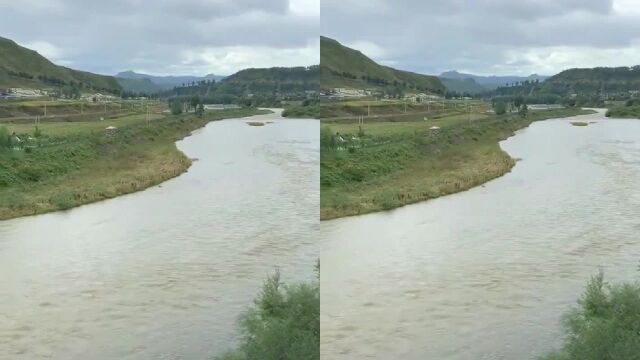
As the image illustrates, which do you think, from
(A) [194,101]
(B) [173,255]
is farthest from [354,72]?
(B) [173,255]

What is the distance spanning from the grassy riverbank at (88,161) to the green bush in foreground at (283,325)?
1.37m

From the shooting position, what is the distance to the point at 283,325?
9.40 ft

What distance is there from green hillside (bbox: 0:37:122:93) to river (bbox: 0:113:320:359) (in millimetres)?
762

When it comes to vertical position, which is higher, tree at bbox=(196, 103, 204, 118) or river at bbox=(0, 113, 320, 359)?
tree at bbox=(196, 103, 204, 118)

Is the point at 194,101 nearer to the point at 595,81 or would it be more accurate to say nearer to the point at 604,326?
the point at 604,326

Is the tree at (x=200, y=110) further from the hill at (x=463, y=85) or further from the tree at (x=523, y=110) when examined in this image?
the tree at (x=523, y=110)

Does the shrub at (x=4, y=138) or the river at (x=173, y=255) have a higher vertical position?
the shrub at (x=4, y=138)

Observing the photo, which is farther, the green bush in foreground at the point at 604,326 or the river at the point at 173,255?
the river at the point at 173,255

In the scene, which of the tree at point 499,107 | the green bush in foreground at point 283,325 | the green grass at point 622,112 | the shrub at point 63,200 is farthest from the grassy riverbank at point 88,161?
the green grass at point 622,112

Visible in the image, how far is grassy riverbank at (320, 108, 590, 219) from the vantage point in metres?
3.49

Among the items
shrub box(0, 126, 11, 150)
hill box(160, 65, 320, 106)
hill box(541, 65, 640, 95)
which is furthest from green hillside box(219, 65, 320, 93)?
hill box(541, 65, 640, 95)

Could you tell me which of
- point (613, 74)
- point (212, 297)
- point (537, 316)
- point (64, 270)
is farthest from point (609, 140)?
point (64, 270)

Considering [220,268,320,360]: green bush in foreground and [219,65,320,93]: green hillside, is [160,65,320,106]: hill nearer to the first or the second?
[219,65,320,93]: green hillside

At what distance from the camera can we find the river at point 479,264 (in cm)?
385
